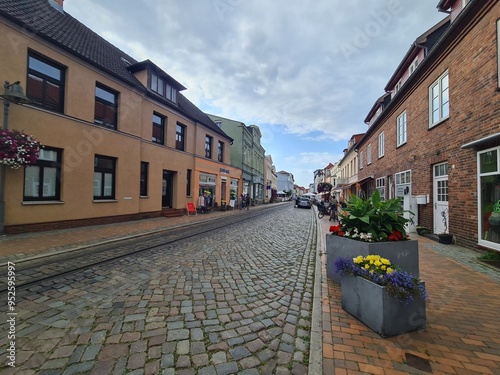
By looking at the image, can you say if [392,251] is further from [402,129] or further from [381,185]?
[381,185]

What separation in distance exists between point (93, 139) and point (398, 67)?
619 inches

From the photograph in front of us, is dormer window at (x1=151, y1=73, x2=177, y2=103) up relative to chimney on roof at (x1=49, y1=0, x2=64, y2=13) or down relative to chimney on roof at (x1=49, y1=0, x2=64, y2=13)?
down

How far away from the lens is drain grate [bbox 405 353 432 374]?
2.13 meters

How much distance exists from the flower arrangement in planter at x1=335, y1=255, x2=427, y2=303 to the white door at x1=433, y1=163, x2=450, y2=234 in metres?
6.74

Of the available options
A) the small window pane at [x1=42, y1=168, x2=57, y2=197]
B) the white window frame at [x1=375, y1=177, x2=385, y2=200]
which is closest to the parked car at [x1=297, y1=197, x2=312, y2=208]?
the white window frame at [x1=375, y1=177, x2=385, y2=200]

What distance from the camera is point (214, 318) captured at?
3.03 metres

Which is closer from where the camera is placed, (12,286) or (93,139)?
(12,286)

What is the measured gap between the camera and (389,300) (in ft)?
8.54

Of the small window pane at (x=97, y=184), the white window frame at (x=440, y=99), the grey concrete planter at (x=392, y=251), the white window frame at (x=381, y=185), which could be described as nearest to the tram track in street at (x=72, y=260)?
the small window pane at (x=97, y=184)

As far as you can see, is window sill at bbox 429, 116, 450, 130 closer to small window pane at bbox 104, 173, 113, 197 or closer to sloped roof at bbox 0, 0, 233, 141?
sloped roof at bbox 0, 0, 233, 141

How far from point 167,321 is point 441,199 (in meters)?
9.68

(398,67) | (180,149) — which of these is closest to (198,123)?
(180,149)

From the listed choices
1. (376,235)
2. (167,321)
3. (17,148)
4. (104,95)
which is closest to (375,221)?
(376,235)

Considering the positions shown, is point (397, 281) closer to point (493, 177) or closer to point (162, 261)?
point (162, 261)
